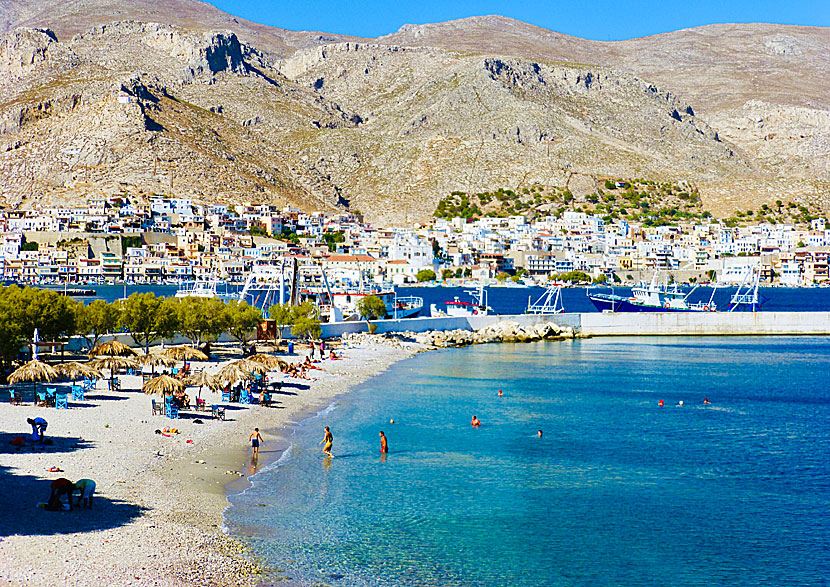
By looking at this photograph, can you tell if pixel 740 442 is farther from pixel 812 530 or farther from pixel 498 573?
pixel 498 573

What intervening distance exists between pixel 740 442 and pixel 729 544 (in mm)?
14034

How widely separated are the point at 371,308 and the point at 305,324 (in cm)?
1524

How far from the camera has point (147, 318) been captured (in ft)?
156

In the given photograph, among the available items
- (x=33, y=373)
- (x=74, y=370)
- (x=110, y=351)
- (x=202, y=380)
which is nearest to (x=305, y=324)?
(x=110, y=351)

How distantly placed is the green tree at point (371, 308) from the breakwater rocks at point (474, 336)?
4.14 m

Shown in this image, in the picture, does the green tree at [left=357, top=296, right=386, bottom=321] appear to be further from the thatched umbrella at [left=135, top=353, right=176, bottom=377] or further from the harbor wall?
the thatched umbrella at [left=135, top=353, right=176, bottom=377]

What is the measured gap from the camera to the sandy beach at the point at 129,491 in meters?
17.5

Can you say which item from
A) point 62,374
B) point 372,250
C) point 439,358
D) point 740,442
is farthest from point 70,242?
point 740,442

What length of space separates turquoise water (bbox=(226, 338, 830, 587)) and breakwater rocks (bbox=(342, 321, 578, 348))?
17022 millimetres

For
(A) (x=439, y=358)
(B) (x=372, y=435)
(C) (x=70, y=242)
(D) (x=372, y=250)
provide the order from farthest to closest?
(D) (x=372, y=250) < (C) (x=70, y=242) < (A) (x=439, y=358) < (B) (x=372, y=435)

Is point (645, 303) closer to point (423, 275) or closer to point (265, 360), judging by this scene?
point (423, 275)

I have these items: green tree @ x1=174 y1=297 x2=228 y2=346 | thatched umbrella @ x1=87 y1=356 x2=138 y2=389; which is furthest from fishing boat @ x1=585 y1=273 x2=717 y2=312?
thatched umbrella @ x1=87 y1=356 x2=138 y2=389

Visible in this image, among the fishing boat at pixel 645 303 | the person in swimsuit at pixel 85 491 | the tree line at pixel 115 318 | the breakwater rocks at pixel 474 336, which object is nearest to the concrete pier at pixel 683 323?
the breakwater rocks at pixel 474 336

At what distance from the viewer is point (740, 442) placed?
117 ft
